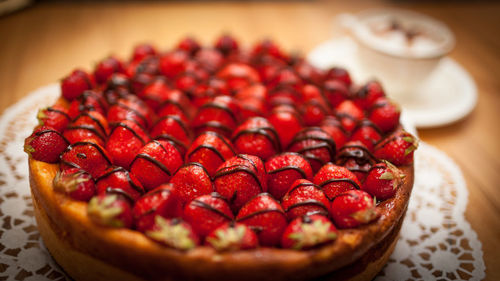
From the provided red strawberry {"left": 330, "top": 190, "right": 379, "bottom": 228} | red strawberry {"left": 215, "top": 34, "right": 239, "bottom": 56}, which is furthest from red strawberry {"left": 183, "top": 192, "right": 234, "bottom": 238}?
red strawberry {"left": 215, "top": 34, "right": 239, "bottom": 56}

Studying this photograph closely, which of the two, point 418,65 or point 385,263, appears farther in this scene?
point 418,65

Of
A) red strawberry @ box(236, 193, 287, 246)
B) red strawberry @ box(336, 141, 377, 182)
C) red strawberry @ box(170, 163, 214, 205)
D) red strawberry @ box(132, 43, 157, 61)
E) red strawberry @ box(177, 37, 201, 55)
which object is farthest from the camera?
red strawberry @ box(177, 37, 201, 55)

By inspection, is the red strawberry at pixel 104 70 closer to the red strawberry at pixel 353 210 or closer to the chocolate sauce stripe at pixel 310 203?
the chocolate sauce stripe at pixel 310 203

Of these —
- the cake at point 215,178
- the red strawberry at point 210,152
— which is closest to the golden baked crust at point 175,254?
the cake at point 215,178

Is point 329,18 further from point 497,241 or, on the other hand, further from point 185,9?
point 497,241

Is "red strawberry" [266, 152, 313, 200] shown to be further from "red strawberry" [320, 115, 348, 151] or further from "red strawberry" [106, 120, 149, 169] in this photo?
"red strawberry" [106, 120, 149, 169]

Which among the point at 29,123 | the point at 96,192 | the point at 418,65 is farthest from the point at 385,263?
the point at 29,123
